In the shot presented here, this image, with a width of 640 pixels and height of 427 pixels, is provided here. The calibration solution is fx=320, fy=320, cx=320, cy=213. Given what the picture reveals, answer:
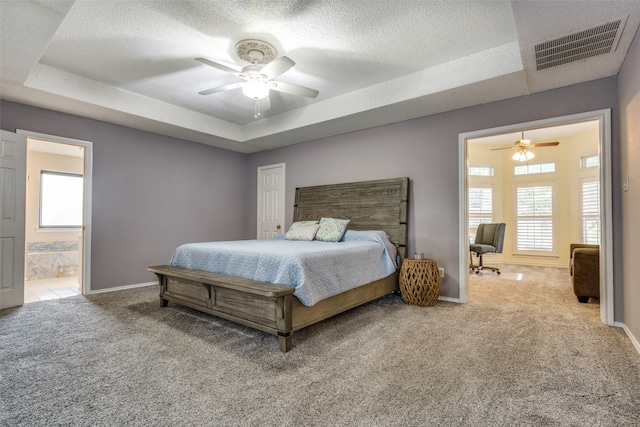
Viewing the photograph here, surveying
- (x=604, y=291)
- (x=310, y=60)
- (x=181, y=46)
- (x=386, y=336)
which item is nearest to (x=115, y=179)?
(x=181, y=46)

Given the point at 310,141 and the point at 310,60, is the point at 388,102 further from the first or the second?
the point at 310,141

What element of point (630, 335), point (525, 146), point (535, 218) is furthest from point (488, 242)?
point (630, 335)

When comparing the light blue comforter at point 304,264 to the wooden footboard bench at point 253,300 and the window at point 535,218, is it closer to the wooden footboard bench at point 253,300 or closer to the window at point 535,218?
the wooden footboard bench at point 253,300

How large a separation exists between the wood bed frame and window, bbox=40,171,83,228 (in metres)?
4.30

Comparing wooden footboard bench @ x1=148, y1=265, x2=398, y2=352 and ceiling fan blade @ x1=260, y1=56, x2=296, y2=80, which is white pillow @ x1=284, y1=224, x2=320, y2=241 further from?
ceiling fan blade @ x1=260, y1=56, x2=296, y2=80

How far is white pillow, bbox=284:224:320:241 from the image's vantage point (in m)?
4.21

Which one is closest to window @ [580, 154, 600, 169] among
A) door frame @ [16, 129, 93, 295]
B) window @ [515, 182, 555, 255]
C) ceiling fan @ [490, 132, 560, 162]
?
window @ [515, 182, 555, 255]

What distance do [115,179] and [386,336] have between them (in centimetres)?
418

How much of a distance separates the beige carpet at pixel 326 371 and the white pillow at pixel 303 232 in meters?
1.28

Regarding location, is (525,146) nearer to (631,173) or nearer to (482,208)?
(482,208)

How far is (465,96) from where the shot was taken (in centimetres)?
352

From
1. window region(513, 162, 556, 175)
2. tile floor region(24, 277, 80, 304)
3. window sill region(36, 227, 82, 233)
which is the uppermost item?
window region(513, 162, 556, 175)

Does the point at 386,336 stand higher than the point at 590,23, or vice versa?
the point at 590,23

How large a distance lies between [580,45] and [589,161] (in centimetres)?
501
